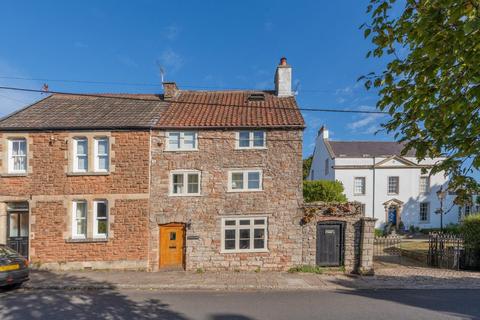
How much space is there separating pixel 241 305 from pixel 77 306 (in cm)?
531

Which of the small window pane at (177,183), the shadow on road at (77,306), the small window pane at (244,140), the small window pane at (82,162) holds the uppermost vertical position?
the small window pane at (244,140)

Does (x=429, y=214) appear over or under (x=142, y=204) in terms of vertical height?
under

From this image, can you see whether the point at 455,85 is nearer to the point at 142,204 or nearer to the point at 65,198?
the point at 142,204

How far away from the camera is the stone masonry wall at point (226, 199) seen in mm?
12609

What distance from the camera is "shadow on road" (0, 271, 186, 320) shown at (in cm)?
751

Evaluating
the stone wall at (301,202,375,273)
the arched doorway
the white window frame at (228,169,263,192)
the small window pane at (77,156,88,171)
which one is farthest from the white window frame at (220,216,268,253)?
the arched doorway

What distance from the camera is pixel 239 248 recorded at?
1277 cm

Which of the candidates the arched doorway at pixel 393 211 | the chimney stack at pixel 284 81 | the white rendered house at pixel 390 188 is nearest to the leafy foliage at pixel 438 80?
the chimney stack at pixel 284 81

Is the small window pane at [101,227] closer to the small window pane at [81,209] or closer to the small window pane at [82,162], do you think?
the small window pane at [81,209]

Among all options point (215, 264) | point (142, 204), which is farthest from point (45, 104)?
point (215, 264)

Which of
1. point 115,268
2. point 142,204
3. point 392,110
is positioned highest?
point 392,110

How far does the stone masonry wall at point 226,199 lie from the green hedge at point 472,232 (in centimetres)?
908

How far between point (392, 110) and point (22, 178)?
16.2 meters

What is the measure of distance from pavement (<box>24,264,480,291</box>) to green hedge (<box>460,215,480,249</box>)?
1542 millimetres
